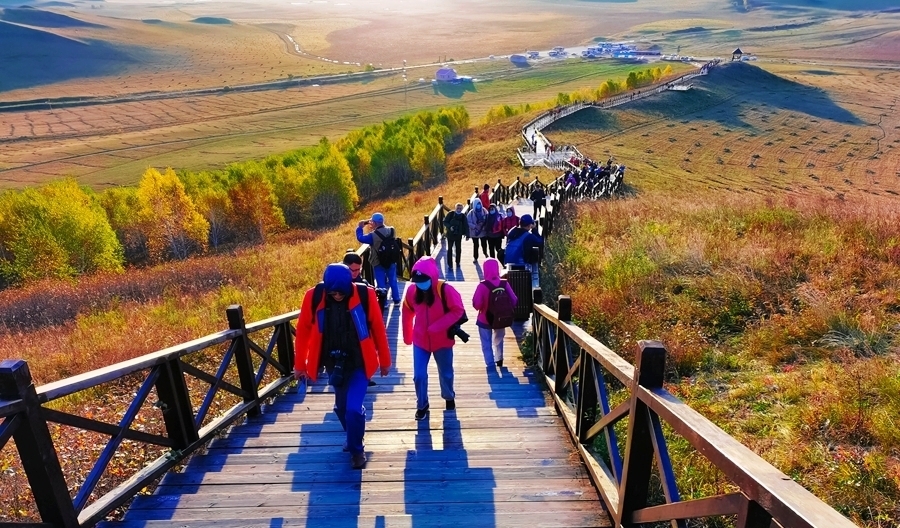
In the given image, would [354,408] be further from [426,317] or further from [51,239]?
[51,239]

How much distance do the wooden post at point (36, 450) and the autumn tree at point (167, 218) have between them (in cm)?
3724

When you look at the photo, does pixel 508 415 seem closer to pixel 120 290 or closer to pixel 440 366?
pixel 440 366

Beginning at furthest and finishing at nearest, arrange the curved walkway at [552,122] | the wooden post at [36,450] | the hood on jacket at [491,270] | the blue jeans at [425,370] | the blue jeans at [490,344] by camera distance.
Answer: the curved walkway at [552,122], the blue jeans at [490,344], the hood on jacket at [491,270], the blue jeans at [425,370], the wooden post at [36,450]

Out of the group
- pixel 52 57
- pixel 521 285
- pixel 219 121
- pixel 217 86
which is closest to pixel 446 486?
pixel 521 285

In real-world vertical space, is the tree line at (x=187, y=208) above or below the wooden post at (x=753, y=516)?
below

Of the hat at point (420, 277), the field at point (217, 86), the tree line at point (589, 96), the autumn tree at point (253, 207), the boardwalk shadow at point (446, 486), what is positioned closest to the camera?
the boardwalk shadow at point (446, 486)

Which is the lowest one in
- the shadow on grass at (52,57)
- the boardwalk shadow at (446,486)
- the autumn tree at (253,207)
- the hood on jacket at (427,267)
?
the autumn tree at (253,207)

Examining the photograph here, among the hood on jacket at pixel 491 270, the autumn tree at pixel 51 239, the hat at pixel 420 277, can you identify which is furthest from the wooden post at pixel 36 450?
the autumn tree at pixel 51 239

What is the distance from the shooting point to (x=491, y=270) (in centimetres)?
632

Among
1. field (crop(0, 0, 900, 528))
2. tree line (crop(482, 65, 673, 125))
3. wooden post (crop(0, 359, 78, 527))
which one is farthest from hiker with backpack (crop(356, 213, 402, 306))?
tree line (crop(482, 65, 673, 125))

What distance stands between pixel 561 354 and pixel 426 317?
146 cm

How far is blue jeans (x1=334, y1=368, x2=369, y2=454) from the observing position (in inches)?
172

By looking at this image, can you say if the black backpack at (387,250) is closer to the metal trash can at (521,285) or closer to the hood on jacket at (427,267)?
the metal trash can at (521,285)

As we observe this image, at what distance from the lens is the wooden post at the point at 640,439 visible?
9.71 feet
